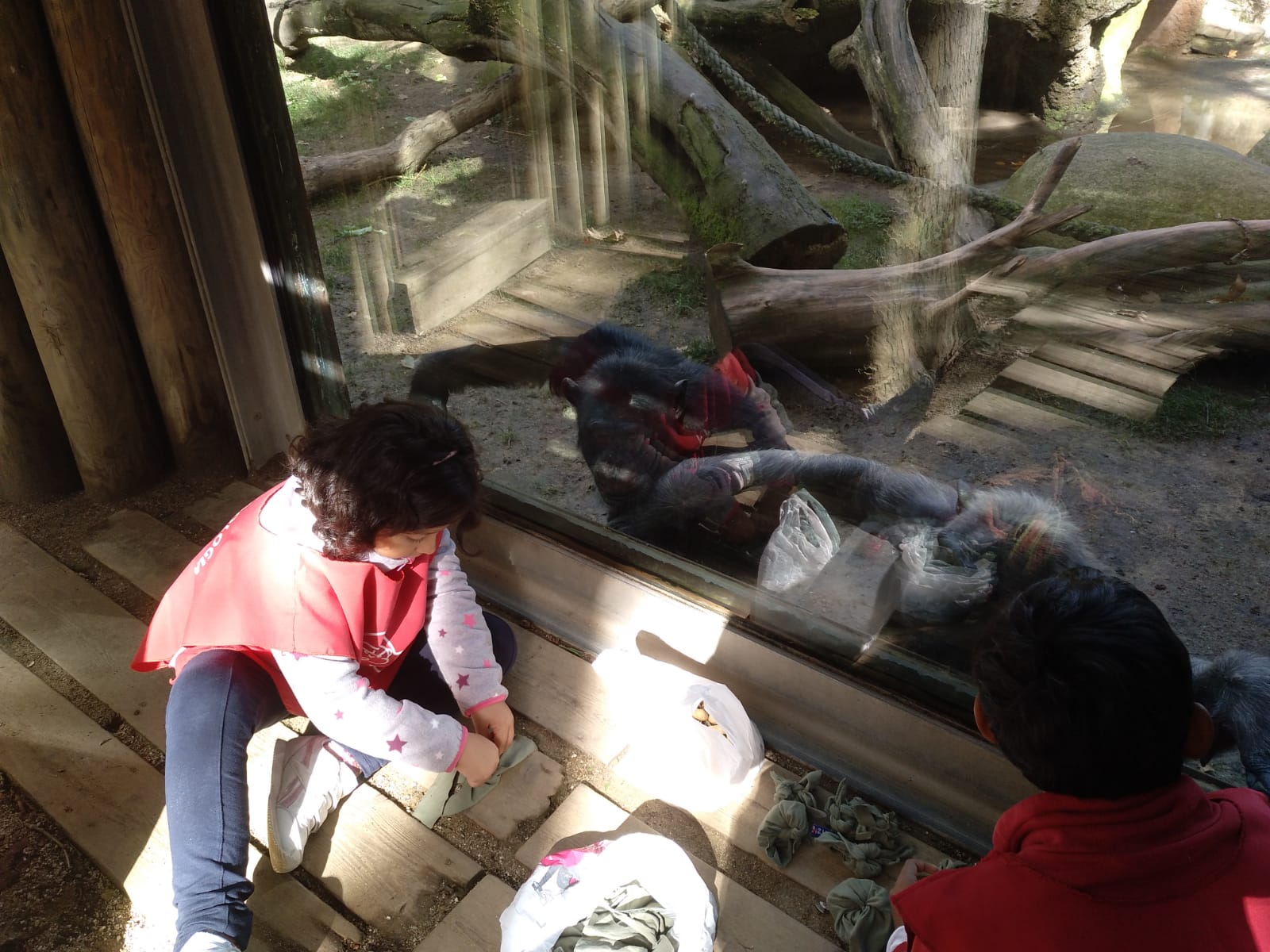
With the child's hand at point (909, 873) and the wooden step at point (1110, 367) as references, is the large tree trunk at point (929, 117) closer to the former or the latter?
the wooden step at point (1110, 367)

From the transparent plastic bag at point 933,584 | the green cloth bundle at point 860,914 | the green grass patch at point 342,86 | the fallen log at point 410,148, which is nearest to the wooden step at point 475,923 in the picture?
the green cloth bundle at point 860,914

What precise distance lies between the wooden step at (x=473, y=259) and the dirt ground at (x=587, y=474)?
0.05 meters

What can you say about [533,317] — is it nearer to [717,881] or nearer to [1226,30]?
[717,881]

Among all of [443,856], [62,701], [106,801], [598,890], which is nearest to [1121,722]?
[598,890]

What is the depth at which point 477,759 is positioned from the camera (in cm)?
172

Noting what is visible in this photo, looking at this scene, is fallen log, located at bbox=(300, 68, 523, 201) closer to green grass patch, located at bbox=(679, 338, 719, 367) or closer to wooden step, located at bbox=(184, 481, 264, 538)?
green grass patch, located at bbox=(679, 338, 719, 367)

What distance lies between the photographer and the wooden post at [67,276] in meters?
2.15

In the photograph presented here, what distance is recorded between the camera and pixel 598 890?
1.58m

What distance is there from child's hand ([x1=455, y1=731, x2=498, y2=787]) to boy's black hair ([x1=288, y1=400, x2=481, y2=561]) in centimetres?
42

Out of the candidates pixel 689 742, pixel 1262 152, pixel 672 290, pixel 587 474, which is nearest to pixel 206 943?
pixel 689 742

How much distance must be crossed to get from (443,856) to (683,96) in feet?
4.60

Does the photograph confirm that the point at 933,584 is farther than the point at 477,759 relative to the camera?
Yes

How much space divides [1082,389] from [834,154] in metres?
0.52

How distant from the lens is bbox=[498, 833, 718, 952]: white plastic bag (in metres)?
1.54
